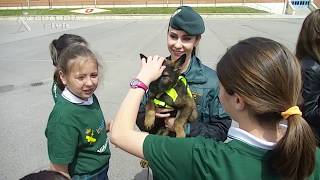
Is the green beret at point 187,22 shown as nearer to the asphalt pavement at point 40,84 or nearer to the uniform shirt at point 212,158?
the asphalt pavement at point 40,84

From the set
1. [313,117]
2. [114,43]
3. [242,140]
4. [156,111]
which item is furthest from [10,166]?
[114,43]

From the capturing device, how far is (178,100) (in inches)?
96.6

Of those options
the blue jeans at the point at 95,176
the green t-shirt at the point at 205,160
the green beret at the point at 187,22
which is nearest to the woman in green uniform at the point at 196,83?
the green beret at the point at 187,22

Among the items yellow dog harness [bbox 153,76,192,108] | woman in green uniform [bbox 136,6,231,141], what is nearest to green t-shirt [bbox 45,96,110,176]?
woman in green uniform [bbox 136,6,231,141]

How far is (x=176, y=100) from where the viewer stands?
8.05 feet

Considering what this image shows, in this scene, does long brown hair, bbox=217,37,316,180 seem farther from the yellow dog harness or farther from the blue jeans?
the blue jeans

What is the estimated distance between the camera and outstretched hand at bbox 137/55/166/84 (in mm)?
1892

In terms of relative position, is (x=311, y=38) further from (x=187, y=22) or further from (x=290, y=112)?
(x=290, y=112)

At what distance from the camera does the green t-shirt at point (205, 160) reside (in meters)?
1.53

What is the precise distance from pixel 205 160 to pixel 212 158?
0.03m

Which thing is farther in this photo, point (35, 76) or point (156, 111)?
point (35, 76)

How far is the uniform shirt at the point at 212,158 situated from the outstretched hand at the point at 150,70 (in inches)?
14.3

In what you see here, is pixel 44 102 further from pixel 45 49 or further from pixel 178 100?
pixel 45 49

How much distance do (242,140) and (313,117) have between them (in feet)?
5.51
